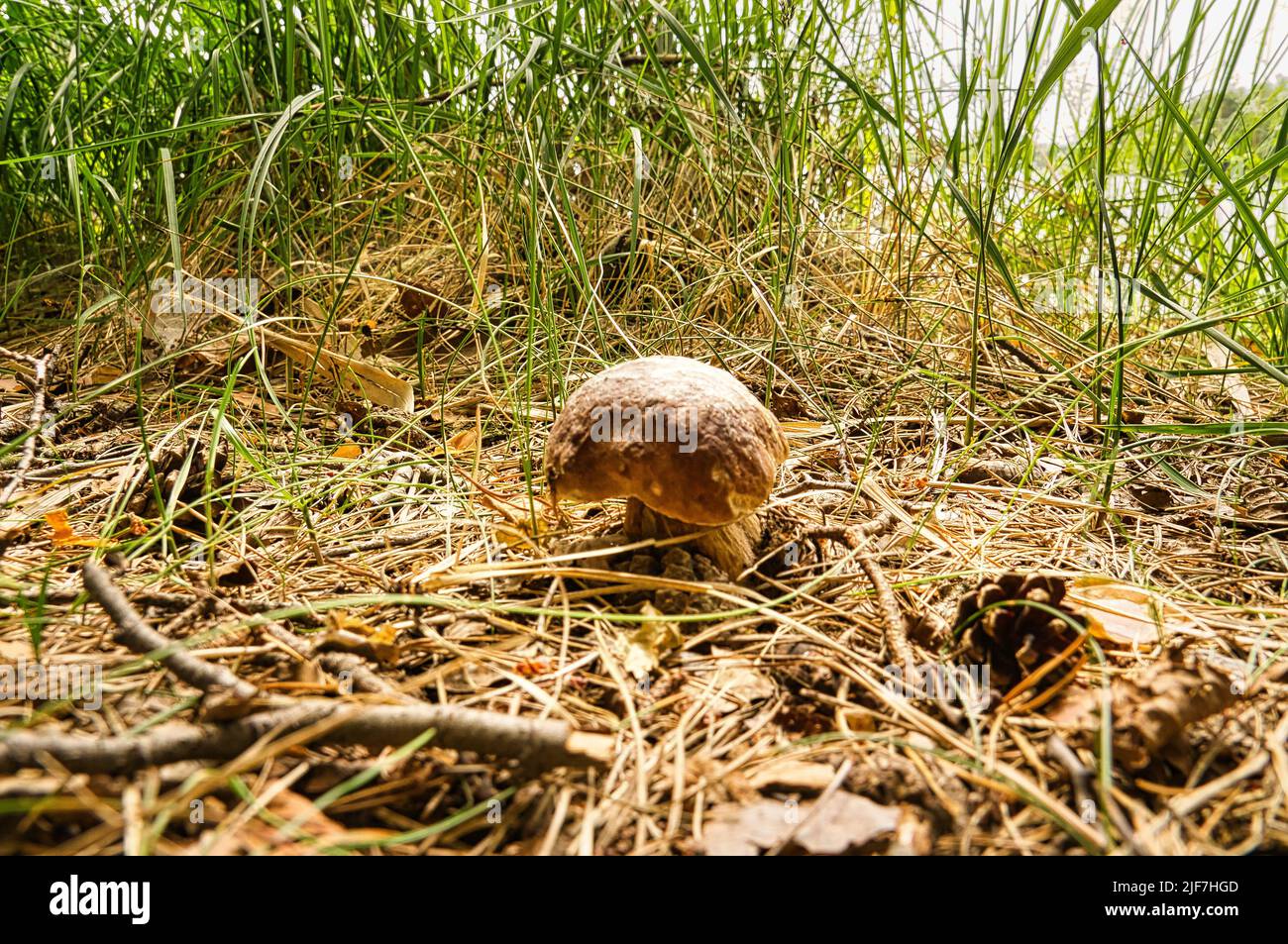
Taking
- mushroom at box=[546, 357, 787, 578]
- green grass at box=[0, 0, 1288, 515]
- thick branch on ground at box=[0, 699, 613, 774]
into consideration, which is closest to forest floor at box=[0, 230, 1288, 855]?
thick branch on ground at box=[0, 699, 613, 774]

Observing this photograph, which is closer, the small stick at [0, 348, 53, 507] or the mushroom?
the mushroom

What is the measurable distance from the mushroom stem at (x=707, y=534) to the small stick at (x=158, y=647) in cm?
70

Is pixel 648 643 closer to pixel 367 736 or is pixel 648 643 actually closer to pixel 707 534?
pixel 707 534

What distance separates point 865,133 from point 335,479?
2.24 m

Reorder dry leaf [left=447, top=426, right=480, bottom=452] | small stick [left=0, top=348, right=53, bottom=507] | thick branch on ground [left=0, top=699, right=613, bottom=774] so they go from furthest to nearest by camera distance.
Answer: dry leaf [left=447, top=426, right=480, bottom=452], small stick [left=0, top=348, right=53, bottom=507], thick branch on ground [left=0, top=699, right=613, bottom=774]

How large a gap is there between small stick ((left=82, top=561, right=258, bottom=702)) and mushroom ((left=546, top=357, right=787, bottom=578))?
23.5 inches

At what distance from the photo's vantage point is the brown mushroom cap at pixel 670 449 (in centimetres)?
123

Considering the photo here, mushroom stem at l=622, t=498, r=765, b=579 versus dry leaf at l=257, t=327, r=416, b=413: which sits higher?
dry leaf at l=257, t=327, r=416, b=413

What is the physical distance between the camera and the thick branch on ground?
753 millimetres

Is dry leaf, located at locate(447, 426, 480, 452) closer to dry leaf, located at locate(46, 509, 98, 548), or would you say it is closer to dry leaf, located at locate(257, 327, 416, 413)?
dry leaf, located at locate(257, 327, 416, 413)

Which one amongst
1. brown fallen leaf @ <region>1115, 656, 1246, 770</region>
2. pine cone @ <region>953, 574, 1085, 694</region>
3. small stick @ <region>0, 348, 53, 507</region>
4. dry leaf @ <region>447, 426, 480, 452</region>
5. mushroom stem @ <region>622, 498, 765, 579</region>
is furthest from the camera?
dry leaf @ <region>447, 426, 480, 452</region>

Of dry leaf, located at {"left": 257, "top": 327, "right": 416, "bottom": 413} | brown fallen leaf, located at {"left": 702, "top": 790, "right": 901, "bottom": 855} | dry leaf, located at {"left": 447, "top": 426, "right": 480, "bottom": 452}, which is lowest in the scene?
brown fallen leaf, located at {"left": 702, "top": 790, "right": 901, "bottom": 855}

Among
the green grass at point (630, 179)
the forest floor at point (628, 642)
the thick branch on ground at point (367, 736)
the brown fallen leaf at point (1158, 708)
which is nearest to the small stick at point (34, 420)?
the forest floor at point (628, 642)
